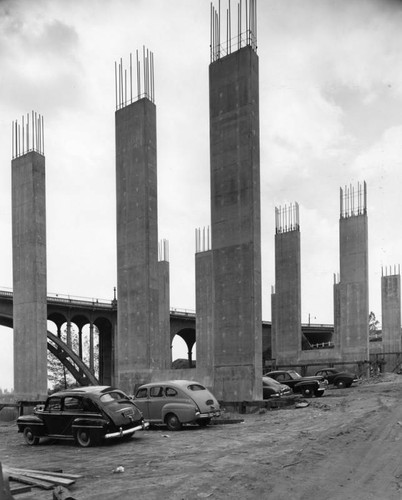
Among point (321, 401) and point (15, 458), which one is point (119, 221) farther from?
point (15, 458)

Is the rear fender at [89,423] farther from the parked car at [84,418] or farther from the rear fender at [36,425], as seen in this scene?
the rear fender at [36,425]

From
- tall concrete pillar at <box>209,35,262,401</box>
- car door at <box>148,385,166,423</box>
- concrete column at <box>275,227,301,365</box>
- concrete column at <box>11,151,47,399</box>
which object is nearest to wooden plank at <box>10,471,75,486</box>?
car door at <box>148,385,166,423</box>

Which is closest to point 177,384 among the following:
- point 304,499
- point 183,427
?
point 183,427

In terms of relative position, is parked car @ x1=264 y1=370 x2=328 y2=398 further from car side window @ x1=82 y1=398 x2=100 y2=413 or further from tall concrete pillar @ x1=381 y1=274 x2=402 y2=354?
tall concrete pillar @ x1=381 y1=274 x2=402 y2=354

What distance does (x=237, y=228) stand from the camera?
21.4 meters

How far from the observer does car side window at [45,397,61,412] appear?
1472 centimetres

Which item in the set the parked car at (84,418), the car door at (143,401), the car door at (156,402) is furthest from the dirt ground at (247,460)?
the car door at (143,401)

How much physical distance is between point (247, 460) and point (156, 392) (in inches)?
274

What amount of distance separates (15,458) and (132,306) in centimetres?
1388

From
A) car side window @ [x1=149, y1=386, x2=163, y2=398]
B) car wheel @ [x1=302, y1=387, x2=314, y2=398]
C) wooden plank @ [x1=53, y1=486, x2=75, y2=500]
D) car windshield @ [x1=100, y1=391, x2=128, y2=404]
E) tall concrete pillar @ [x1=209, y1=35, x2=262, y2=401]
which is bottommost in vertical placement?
car wheel @ [x1=302, y1=387, x2=314, y2=398]

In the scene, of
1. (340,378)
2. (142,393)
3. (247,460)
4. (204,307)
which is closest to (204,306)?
(204,307)

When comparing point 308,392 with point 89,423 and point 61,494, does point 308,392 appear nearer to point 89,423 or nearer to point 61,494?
point 89,423

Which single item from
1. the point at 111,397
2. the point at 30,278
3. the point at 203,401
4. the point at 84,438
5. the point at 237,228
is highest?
the point at 237,228

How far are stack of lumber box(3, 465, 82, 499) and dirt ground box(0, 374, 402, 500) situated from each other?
145mm
